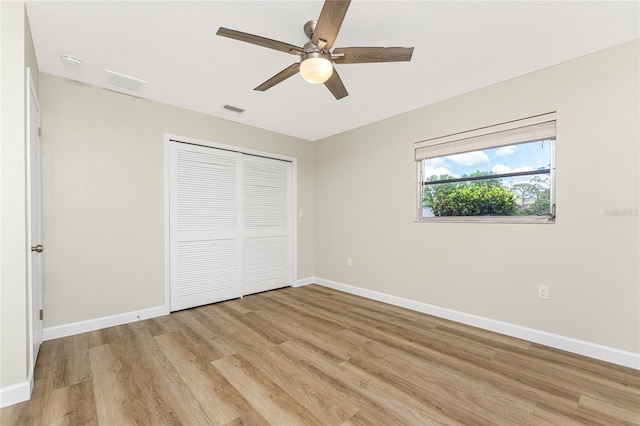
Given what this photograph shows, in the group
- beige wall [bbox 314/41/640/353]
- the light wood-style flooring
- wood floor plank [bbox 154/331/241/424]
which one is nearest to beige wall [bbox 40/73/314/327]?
the light wood-style flooring

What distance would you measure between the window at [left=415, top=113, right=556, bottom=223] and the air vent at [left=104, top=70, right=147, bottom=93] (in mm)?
3150

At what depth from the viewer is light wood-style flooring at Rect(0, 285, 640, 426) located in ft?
5.46

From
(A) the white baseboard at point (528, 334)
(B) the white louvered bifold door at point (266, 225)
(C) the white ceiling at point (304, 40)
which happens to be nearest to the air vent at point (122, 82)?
(C) the white ceiling at point (304, 40)

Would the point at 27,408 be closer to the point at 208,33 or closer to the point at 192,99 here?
the point at 208,33

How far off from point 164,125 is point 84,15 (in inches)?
58.7

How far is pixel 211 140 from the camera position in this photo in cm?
374

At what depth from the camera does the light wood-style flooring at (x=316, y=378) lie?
1.66m

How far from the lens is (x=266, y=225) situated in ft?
14.5

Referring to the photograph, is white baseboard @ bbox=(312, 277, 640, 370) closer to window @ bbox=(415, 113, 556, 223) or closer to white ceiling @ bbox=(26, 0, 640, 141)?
window @ bbox=(415, 113, 556, 223)

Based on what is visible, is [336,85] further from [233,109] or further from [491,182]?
[491,182]

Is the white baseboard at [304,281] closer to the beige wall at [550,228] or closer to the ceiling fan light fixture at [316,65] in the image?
the beige wall at [550,228]

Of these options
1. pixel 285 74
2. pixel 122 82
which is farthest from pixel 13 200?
pixel 285 74

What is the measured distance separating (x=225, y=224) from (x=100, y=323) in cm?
170

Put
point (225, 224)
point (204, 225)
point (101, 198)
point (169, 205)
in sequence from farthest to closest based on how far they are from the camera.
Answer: point (225, 224)
point (204, 225)
point (169, 205)
point (101, 198)
